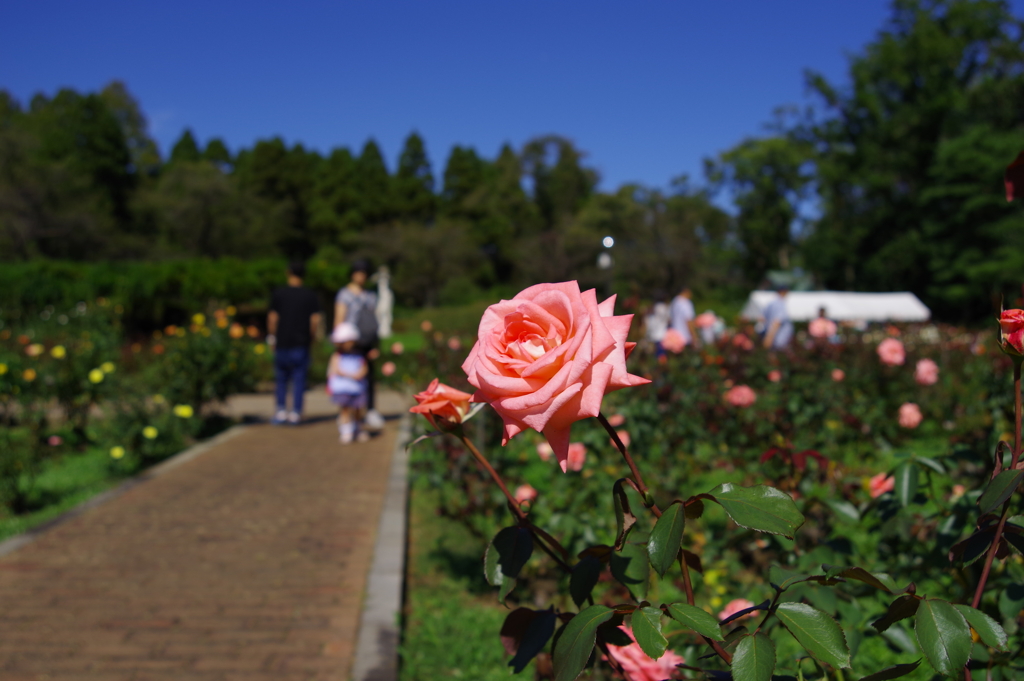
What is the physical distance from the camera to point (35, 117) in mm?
43125

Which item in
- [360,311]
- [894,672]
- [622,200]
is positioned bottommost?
[894,672]

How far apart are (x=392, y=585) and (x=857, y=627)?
232 centimetres

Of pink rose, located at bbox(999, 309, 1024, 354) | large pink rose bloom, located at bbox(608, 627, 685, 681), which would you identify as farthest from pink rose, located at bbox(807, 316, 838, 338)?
pink rose, located at bbox(999, 309, 1024, 354)

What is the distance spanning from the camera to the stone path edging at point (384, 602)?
9.04 feet

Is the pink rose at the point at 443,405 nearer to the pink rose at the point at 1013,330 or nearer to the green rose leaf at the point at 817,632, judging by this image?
the green rose leaf at the point at 817,632

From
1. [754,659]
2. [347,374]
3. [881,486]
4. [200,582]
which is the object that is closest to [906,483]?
[881,486]

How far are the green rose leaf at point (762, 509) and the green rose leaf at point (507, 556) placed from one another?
0.26 meters

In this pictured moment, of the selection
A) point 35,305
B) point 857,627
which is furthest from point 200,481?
point 35,305

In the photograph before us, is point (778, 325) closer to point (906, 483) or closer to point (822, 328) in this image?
point (822, 328)

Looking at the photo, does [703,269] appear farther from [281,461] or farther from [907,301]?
[281,461]

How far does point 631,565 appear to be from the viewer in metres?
1.02

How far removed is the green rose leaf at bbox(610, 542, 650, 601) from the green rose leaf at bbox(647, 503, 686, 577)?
15 cm

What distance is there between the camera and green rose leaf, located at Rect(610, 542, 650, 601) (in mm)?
997

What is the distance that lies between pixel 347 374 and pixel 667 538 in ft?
20.7
